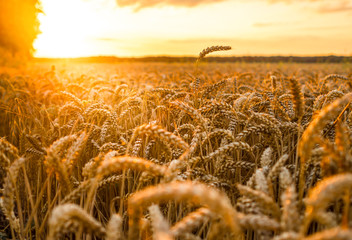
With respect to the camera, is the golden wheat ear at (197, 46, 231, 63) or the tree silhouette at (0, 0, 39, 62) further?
the tree silhouette at (0, 0, 39, 62)

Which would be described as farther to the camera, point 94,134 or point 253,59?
Result: point 253,59

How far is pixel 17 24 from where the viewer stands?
25141 mm

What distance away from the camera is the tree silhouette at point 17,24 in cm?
2462

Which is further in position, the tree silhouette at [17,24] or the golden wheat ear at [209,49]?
the tree silhouette at [17,24]

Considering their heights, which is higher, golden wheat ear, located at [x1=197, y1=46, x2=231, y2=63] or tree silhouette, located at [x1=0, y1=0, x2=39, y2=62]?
tree silhouette, located at [x1=0, y1=0, x2=39, y2=62]

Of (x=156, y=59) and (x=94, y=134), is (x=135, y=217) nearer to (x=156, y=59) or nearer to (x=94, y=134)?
(x=94, y=134)

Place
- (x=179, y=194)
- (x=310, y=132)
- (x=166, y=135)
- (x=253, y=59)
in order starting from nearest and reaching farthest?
(x=179, y=194) < (x=310, y=132) < (x=166, y=135) < (x=253, y=59)

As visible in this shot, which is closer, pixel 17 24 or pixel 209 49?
pixel 209 49

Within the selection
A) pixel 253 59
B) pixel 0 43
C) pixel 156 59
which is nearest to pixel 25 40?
pixel 0 43

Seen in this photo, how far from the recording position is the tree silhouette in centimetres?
2462

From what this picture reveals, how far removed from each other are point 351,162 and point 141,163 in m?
A: 0.65

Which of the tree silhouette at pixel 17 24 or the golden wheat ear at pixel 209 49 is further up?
the tree silhouette at pixel 17 24

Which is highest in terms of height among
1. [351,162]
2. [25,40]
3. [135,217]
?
[25,40]

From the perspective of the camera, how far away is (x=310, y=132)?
2.74 feet
